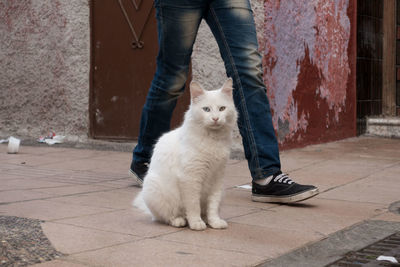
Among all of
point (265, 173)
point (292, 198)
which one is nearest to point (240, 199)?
point (265, 173)

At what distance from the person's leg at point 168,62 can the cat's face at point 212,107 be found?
0.87 m

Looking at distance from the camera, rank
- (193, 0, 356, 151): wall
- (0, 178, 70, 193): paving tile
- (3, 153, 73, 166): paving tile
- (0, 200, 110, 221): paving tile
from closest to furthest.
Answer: (0, 200, 110, 221): paving tile < (0, 178, 70, 193): paving tile < (3, 153, 73, 166): paving tile < (193, 0, 356, 151): wall

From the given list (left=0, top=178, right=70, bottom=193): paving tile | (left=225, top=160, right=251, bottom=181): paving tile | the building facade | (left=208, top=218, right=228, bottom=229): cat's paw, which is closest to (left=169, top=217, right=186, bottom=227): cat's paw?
(left=208, top=218, right=228, bottom=229): cat's paw

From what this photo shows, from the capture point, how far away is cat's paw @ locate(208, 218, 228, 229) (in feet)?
9.54

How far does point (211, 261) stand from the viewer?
2305mm

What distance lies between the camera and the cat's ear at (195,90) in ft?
9.71

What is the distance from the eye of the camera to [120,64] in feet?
22.4

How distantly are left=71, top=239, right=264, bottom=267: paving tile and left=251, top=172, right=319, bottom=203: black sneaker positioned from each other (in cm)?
111

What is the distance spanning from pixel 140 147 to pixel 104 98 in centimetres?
297

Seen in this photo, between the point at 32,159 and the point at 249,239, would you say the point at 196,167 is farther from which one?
the point at 32,159

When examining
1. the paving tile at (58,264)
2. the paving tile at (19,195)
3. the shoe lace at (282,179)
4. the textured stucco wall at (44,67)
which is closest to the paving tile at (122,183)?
the paving tile at (19,195)

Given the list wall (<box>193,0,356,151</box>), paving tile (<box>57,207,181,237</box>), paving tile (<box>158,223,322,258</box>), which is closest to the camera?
paving tile (<box>158,223,322,258</box>)

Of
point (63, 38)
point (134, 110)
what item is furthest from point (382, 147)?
point (63, 38)

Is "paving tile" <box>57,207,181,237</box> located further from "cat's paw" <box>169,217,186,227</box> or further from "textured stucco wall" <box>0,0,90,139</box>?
"textured stucco wall" <box>0,0,90,139</box>
